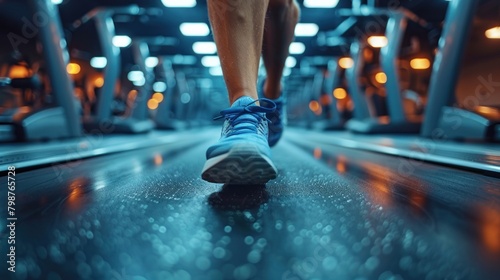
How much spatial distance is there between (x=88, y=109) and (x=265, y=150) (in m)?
7.96

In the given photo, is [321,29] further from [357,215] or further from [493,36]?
[357,215]

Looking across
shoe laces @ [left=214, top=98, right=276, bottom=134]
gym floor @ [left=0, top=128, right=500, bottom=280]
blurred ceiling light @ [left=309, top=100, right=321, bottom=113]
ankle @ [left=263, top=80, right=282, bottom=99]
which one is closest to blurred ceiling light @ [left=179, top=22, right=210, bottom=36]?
ankle @ [left=263, top=80, right=282, bottom=99]

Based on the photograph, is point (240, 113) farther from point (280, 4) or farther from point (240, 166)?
point (280, 4)

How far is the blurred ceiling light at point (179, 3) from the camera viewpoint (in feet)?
16.4

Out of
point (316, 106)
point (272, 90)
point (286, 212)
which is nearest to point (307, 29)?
point (272, 90)

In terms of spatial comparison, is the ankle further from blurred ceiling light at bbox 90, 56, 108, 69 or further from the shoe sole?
blurred ceiling light at bbox 90, 56, 108, 69

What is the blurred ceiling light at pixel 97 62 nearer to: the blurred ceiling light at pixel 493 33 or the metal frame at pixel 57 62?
the metal frame at pixel 57 62

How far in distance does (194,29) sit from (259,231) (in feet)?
20.8

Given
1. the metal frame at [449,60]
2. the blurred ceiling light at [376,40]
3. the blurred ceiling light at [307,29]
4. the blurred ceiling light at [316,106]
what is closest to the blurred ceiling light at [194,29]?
the blurred ceiling light at [307,29]

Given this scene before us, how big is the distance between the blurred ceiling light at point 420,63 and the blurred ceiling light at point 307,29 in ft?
5.88

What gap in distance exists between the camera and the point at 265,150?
2.59 ft

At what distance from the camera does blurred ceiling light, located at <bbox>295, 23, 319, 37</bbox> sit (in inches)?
235

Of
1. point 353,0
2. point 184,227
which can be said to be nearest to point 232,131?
point 184,227

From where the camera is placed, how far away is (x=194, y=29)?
6.43m
